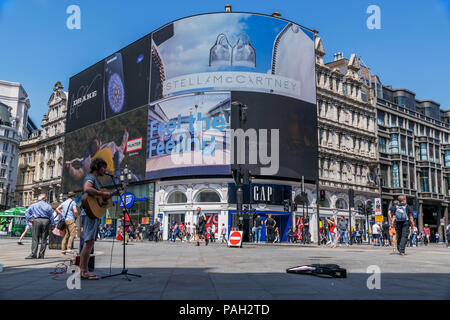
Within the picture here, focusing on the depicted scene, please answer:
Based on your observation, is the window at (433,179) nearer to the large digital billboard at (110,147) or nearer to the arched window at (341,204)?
the arched window at (341,204)

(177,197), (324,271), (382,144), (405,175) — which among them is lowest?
(324,271)

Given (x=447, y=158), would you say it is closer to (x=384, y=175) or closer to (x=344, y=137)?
(x=384, y=175)

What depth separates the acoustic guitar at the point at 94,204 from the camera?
5.34 metres

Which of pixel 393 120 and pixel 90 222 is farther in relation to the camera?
pixel 393 120

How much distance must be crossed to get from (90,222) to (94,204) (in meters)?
0.35

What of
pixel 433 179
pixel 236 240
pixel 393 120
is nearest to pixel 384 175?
pixel 393 120

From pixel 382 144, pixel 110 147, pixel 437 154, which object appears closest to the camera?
pixel 110 147

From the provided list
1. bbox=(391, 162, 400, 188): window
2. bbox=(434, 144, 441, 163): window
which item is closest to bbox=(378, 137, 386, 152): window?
bbox=(391, 162, 400, 188): window

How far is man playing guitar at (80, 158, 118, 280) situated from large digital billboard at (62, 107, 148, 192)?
107 feet

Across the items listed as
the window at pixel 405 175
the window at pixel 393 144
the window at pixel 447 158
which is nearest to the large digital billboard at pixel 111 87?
the window at pixel 393 144

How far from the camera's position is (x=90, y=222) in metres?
5.67

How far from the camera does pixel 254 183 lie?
36.3 meters

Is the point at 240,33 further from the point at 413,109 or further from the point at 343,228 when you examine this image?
the point at 413,109

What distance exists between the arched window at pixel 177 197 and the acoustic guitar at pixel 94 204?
32493 millimetres
